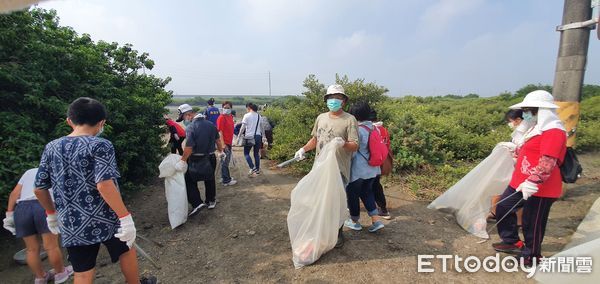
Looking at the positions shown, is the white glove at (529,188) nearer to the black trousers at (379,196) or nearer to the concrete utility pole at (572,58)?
the black trousers at (379,196)

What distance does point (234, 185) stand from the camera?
5949mm

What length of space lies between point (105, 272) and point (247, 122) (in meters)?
3.76

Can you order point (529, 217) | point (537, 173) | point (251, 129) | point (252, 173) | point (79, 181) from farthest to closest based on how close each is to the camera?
point (252, 173), point (251, 129), point (529, 217), point (537, 173), point (79, 181)

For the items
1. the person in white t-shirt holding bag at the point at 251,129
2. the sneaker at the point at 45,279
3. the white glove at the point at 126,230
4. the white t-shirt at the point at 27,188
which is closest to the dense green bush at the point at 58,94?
the white t-shirt at the point at 27,188

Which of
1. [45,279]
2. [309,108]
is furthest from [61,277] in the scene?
[309,108]

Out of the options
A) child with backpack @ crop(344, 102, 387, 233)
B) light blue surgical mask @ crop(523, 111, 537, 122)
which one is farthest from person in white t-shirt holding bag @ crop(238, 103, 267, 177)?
light blue surgical mask @ crop(523, 111, 537, 122)

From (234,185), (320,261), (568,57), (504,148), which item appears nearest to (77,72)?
(234,185)

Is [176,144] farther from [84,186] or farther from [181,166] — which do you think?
[84,186]

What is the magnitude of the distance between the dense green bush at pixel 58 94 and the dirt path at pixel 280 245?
108cm

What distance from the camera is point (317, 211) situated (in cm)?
304

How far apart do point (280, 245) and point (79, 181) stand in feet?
7.11

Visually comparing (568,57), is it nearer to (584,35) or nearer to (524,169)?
(584,35)

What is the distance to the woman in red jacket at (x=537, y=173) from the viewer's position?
2.72 meters

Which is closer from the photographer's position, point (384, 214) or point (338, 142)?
point (338, 142)
